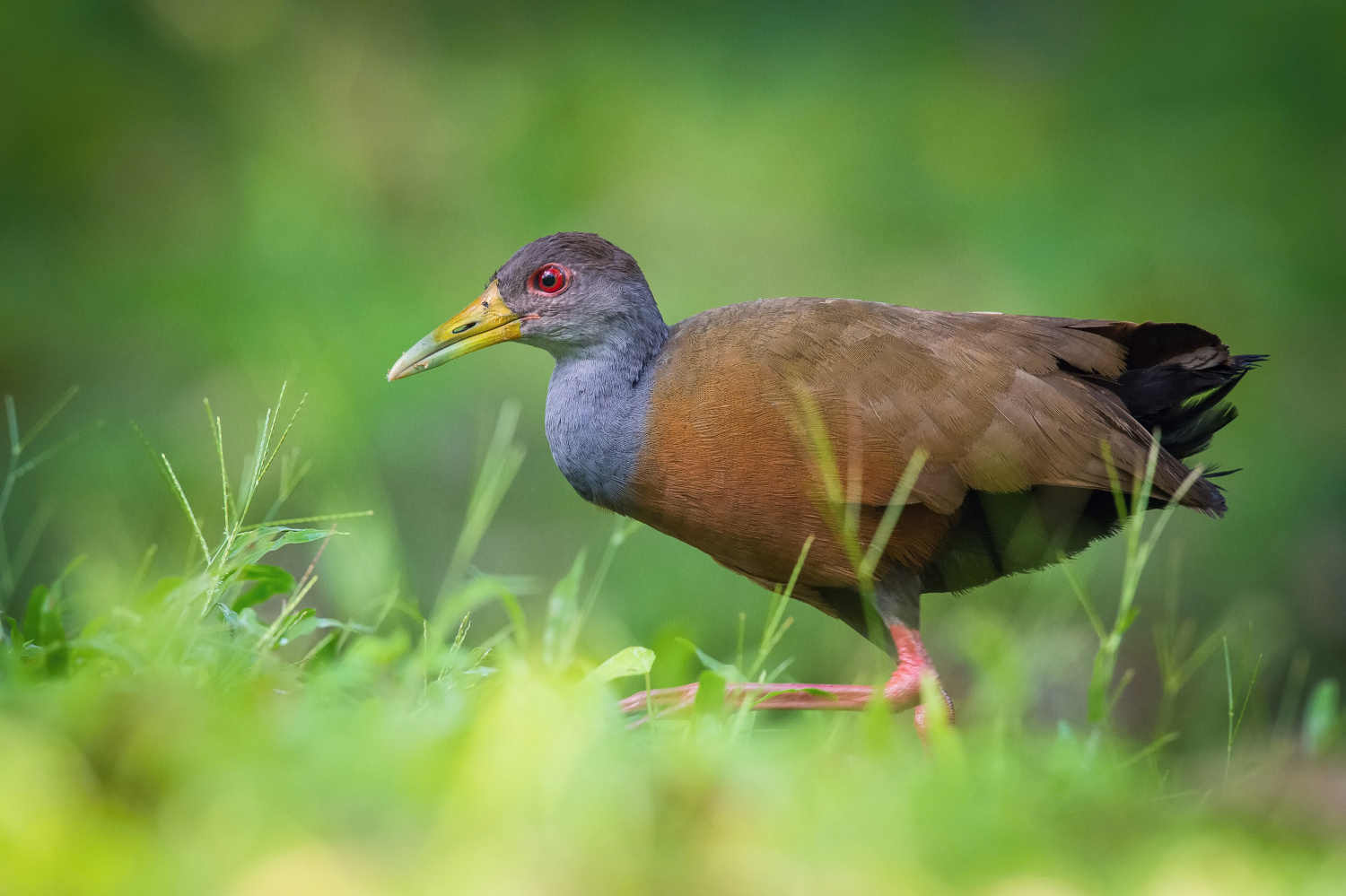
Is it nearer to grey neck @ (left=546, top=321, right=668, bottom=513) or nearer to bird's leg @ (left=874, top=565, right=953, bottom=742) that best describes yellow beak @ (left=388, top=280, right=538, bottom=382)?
grey neck @ (left=546, top=321, right=668, bottom=513)

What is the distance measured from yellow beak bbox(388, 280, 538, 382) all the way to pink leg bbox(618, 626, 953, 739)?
4.43 feet

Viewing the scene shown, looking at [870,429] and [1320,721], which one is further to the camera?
[870,429]

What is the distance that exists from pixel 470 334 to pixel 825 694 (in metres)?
1.59

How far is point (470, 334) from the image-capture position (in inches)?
151

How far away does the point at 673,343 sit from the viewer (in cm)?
368

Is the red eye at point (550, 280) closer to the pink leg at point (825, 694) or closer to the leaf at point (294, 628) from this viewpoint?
the pink leg at point (825, 694)

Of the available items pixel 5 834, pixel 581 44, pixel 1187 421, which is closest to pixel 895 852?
pixel 5 834

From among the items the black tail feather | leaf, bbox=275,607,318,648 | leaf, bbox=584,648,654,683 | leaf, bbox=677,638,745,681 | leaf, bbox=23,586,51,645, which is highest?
the black tail feather

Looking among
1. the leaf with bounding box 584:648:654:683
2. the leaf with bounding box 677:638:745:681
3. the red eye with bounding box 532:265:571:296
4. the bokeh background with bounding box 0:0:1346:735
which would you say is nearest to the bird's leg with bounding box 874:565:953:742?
the leaf with bounding box 677:638:745:681

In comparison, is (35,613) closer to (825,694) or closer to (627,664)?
(627,664)

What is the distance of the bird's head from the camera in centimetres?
375

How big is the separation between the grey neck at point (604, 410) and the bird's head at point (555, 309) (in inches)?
0.9

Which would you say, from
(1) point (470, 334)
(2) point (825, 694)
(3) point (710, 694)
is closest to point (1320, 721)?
(2) point (825, 694)

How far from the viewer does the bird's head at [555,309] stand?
12.3 feet
